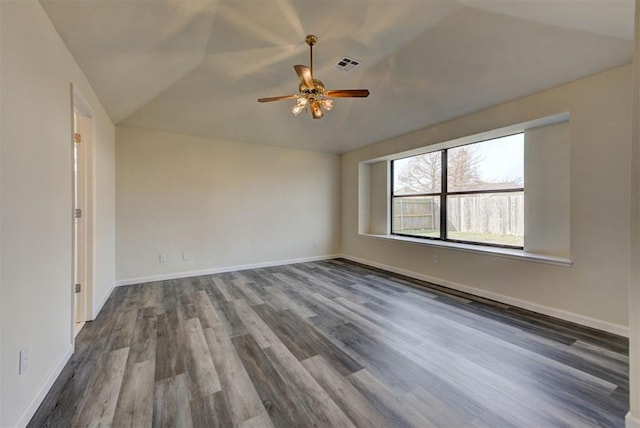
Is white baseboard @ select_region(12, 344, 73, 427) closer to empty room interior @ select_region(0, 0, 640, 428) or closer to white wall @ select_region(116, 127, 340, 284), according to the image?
empty room interior @ select_region(0, 0, 640, 428)

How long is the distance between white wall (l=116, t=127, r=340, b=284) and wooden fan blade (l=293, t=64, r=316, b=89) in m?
2.89

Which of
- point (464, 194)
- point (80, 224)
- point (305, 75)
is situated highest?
point (305, 75)

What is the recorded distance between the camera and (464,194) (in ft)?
13.7

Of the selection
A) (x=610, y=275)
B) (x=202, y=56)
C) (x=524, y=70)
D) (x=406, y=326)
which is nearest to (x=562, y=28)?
(x=524, y=70)

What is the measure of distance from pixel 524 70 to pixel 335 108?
8.02ft

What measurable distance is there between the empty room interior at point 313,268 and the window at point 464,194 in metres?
0.03

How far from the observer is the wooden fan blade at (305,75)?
228 centimetres

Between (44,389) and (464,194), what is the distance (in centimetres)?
501

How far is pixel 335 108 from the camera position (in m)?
4.25

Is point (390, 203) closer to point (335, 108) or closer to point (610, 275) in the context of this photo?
point (335, 108)

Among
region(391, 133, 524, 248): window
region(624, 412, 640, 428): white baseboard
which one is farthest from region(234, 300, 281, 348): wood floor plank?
region(391, 133, 524, 248): window

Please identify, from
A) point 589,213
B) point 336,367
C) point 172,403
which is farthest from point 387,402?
point 589,213

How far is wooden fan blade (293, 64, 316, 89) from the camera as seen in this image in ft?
7.48

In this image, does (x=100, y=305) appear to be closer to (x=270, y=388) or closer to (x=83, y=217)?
(x=83, y=217)
